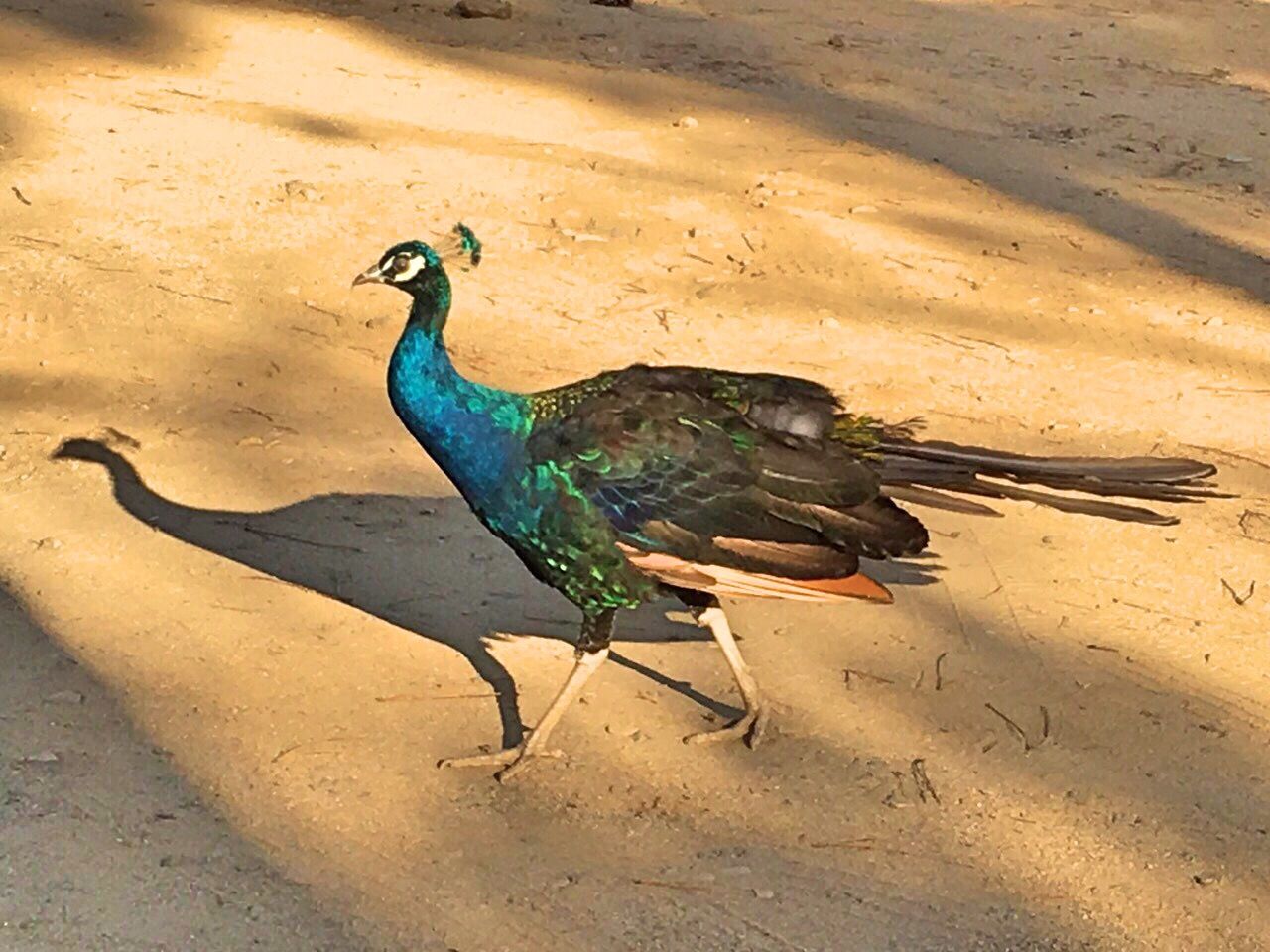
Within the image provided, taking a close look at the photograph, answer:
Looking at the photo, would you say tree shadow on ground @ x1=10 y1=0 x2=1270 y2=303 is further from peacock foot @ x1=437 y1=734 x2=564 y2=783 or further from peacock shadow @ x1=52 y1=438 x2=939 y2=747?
peacock foot @ x1=437 y1=734 x2=564 y2=783

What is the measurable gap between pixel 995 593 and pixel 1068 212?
14.8ft

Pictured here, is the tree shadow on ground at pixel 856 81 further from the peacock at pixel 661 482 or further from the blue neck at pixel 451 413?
the blue neck at pixel 451 413

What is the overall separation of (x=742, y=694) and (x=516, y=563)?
129cm

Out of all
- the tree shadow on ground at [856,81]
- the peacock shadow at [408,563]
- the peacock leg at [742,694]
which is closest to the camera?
the peacock leg at [742,694]

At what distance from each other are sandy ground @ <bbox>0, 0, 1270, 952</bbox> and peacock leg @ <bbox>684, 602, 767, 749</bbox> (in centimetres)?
6

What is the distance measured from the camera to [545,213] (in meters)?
9.17

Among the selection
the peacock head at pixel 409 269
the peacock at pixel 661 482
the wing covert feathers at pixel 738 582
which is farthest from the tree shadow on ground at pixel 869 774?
the peacock head at pixel 409 269

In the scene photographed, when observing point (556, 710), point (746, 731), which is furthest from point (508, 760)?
point (746, 731)

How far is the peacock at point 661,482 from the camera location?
4633 mm

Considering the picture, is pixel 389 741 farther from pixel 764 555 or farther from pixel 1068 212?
pixel 1068 212

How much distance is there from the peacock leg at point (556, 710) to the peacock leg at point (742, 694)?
0.31 meters

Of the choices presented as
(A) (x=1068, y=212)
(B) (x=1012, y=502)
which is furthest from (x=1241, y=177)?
(B) (x=1012, y=502)

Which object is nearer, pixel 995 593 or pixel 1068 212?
pixel 995 593

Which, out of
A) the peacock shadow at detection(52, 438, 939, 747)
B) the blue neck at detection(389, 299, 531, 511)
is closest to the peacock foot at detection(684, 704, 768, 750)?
the peacock shadow at detection(52, 438, 939, 747)
